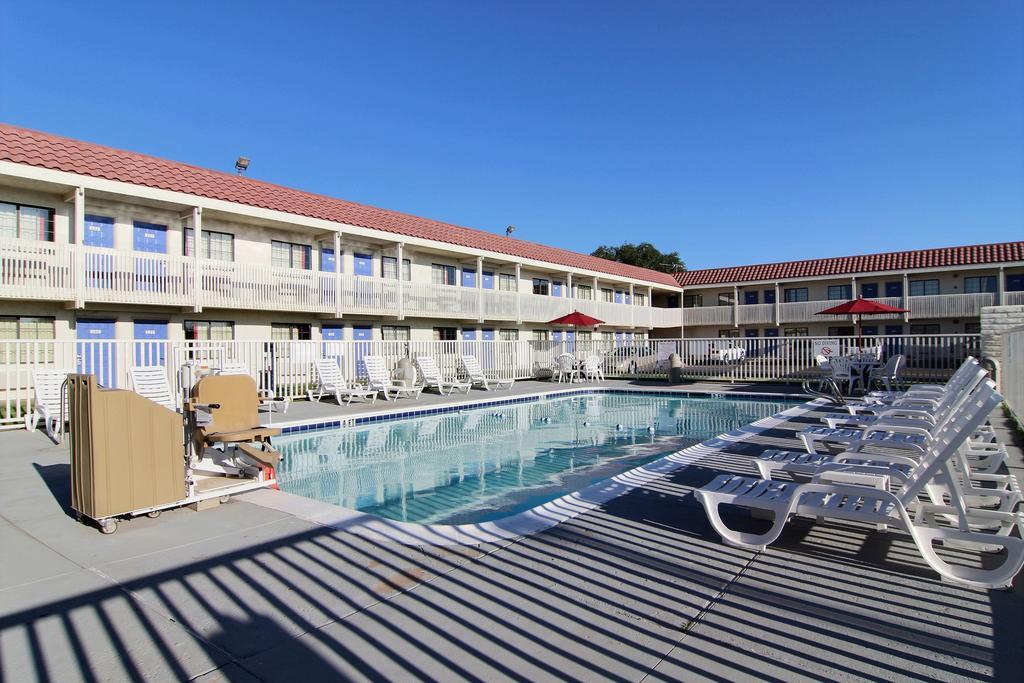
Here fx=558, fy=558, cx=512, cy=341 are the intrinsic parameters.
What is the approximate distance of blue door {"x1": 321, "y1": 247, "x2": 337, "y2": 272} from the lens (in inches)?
753

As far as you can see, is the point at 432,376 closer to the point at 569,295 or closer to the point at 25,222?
the point at 25,222

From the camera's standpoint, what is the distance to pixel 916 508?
4137 mm

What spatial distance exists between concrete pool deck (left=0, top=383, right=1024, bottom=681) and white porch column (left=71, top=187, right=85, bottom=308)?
1132 cm

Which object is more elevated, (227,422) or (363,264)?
(363,264)

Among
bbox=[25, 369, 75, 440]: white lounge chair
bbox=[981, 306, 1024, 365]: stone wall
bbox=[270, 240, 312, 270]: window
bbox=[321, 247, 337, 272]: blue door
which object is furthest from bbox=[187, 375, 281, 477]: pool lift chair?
bbox=[321, 247, 337, 272]: blue door

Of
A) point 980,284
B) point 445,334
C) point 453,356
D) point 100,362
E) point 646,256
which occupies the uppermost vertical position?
point 646,256

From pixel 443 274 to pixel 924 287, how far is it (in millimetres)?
26342

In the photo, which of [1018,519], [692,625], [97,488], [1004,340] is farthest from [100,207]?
[1004,340]

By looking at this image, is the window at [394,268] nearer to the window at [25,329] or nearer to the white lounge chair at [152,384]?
the window at [25,329]

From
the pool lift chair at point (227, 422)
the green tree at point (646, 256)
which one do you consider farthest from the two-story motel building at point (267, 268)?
the green tree at point (646, 256)

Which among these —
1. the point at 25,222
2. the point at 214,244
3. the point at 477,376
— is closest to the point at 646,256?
the point at 477,376

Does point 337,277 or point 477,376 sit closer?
point 477,376

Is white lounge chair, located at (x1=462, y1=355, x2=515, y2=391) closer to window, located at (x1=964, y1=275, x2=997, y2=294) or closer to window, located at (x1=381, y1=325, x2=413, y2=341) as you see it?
window, located at (x1=381, y1=325, x2=413, y2=341)

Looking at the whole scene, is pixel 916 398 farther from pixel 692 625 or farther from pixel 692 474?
pixel 692 625
